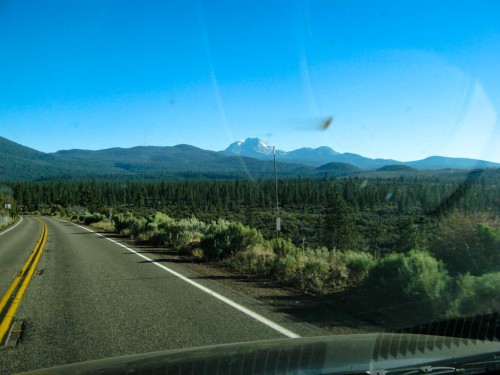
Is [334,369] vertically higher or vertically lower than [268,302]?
higher

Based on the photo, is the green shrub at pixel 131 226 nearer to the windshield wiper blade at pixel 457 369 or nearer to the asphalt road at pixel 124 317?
the asphalt road at pixel 124 317

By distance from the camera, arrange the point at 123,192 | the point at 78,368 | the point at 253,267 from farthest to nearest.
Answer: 1. the point at 123,192
2. the point at 253,267
3. the point at 78,368

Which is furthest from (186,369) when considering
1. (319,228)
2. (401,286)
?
(319,228)

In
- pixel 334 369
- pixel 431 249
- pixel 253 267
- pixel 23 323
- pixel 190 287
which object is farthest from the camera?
pixel 253 267

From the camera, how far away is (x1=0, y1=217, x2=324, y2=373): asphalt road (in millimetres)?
5738

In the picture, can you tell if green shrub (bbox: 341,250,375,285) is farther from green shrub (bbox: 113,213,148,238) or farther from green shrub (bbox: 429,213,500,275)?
green shrub (bbox: 113,213,148,238)

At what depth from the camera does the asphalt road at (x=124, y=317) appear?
5.74 meters

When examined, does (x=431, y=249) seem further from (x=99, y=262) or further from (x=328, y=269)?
(x=99, y=262)

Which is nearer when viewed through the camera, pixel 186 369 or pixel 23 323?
pixel 186 369

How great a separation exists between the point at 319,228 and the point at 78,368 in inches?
2624

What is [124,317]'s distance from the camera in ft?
24.4

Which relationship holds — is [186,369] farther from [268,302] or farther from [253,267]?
[253,267]

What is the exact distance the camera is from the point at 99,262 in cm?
1484

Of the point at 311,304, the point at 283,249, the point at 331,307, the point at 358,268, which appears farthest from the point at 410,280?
the point at 283,249
